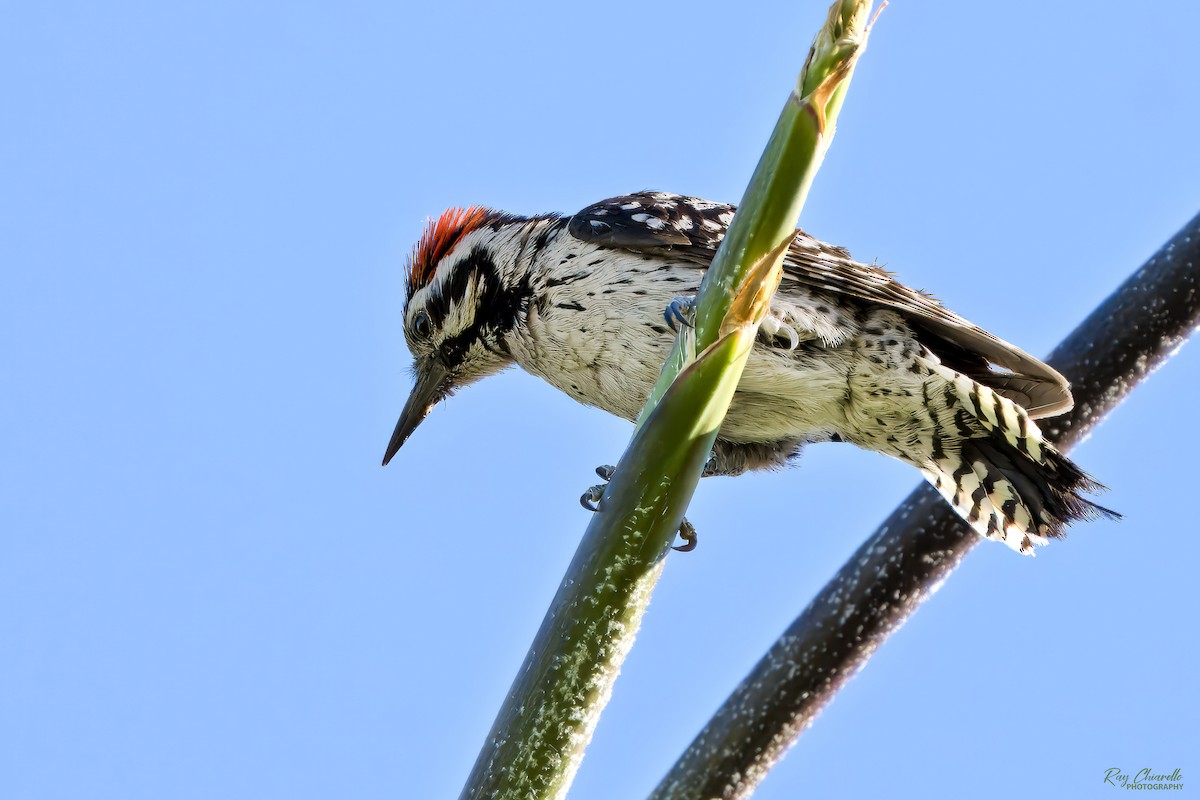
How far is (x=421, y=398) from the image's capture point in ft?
19.2

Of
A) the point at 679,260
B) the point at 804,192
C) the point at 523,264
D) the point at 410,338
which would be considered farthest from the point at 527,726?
the point at 410,338

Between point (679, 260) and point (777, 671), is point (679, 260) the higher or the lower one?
the higher one

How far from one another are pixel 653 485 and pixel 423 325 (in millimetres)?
3543

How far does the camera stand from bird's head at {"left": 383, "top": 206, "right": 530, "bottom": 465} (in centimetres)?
536

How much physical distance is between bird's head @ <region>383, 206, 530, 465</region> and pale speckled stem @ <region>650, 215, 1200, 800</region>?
7.03 feet

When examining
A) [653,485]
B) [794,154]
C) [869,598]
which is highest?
[794,154]

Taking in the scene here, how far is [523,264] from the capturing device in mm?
5137

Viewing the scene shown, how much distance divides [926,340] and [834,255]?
50cm

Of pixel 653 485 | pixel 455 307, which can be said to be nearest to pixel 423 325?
pixel 455 307

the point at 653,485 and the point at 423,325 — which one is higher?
the point at 423,325

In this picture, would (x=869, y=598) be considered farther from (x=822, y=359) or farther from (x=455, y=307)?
(x=455, y=307)

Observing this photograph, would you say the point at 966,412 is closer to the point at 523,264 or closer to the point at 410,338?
the point at 523,264

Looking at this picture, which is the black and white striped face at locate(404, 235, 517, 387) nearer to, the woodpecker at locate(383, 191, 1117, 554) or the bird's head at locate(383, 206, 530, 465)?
the bird's head at locate(383, 206, 530, 465)

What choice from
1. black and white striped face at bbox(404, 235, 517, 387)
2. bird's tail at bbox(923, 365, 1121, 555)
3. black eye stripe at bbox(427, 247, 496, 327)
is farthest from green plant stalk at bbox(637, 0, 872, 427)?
black eye stripe at bbox(427, 247, 496, 327)
